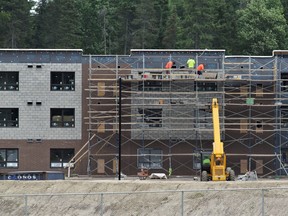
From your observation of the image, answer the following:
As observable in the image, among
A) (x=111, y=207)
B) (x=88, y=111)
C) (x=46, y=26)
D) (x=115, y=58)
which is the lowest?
(x=111, y=207)

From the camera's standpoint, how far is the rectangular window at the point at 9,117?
218 ft

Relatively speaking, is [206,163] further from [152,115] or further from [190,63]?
[190,63]

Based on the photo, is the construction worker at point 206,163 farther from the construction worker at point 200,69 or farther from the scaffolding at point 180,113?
the construction worker at point 200,69

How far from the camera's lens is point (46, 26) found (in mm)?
110625

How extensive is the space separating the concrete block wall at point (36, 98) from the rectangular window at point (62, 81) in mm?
325

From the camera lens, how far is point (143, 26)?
10950cm

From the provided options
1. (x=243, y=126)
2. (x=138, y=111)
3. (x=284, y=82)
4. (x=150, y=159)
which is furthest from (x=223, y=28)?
(x=150, y=159)

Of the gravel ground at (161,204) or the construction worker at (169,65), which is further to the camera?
the construction worker at (169,65)

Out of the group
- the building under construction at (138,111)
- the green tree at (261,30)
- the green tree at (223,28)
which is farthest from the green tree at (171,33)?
the building under construction at (138,111)

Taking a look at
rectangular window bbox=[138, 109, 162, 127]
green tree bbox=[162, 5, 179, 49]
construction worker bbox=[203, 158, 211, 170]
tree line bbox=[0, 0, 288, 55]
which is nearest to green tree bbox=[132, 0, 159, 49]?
tree line bbox=[0, 0, 288, 55]

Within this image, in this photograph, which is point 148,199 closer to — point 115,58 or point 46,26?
point 115,58

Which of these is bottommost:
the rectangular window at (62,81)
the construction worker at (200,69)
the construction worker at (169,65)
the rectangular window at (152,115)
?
the rectangular window at (152,115)

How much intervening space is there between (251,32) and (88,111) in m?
39.6

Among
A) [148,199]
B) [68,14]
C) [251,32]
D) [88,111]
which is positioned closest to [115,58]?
[88,111]
